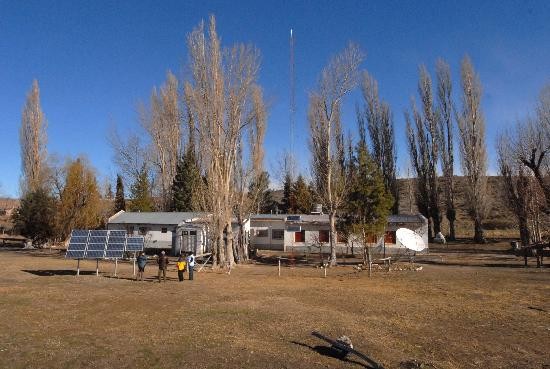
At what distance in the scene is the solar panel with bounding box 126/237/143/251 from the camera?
23938mm

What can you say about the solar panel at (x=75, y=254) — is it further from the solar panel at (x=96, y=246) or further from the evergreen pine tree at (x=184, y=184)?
the evergreen pine tree at (x=184, y=184)

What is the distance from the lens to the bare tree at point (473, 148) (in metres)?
46.1

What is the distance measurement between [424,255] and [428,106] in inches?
859

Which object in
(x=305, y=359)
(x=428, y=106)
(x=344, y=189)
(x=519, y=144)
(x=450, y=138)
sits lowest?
(x=305, y=359)

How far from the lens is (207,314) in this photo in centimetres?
1316

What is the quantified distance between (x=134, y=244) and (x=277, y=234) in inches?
719

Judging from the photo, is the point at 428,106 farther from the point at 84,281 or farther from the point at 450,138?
the point at 84,281

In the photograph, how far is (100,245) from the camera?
906 inches

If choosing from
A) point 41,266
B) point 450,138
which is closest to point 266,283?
point 41,266

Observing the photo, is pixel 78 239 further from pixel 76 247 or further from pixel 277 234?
pixel 277 234

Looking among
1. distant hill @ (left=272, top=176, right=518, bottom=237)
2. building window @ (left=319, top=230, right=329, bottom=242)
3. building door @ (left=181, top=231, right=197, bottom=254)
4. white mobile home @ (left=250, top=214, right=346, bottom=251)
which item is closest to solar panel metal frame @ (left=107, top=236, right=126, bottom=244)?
building door @ (left=181, top=231, right=197, bottom=254)

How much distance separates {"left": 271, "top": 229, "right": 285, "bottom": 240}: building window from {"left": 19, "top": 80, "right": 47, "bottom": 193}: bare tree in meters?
27.5

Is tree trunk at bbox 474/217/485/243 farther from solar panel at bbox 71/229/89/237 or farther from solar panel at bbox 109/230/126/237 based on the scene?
solar panel at bbox 71/229/89/237

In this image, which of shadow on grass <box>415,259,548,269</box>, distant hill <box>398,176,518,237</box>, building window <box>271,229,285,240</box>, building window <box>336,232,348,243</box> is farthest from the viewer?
distant hill <box>398,176,518,237</box>
